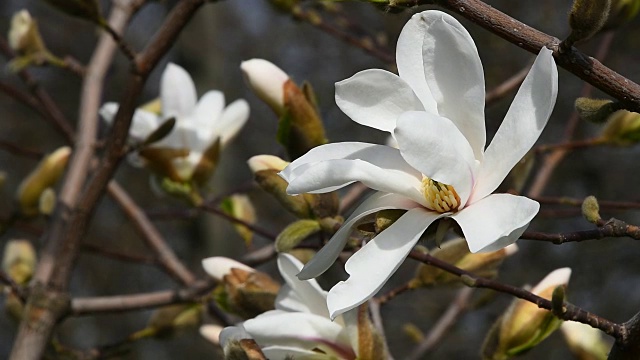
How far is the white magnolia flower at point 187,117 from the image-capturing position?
1071mm

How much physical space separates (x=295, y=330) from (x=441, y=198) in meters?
0.16

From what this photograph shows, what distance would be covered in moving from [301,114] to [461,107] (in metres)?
0.23

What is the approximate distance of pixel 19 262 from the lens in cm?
119

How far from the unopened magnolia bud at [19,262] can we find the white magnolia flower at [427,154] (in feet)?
2.55

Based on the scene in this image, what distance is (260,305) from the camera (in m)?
0.71

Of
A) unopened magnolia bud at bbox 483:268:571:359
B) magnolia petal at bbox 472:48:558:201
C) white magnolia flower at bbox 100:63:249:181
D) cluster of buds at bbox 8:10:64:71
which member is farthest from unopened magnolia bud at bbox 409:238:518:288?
cluster of buds at bbox 8:10:64:71

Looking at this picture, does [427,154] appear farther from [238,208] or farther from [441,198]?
[238,208]

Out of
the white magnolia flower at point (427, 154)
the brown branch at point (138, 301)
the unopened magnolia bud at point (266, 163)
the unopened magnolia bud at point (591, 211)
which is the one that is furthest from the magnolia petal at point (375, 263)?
the brown branch at point (138, 301)

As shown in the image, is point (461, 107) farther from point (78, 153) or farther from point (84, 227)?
point (78, 153)

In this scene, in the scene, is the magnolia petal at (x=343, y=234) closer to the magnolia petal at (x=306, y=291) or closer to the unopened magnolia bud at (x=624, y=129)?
the magnolia petal at (x=306, y=291)

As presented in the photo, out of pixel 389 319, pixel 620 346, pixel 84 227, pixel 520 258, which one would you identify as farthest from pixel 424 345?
pixel 389 319

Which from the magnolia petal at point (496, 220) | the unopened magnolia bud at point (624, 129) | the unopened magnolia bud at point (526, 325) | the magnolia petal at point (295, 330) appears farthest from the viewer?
the unopened magnolia bud at point (624, 129)

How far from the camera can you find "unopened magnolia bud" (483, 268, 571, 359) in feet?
2.35

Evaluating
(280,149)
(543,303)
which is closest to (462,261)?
(543,303)
